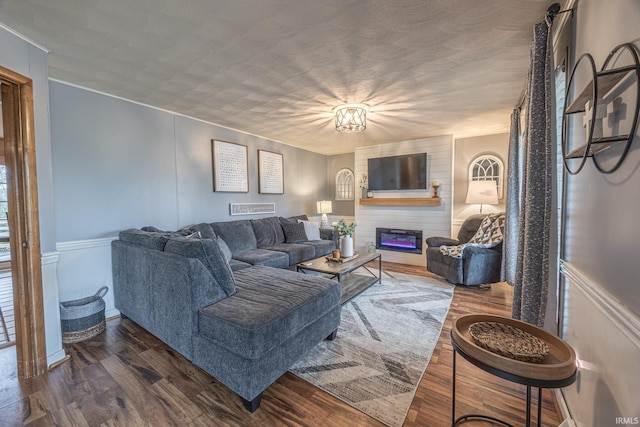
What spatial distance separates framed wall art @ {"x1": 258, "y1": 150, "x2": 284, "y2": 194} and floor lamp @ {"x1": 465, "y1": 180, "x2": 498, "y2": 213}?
3.38 metres

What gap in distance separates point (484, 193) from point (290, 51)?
146 inches

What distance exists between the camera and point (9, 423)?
142cm

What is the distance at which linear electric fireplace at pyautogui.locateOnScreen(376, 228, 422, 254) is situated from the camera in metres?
4.82

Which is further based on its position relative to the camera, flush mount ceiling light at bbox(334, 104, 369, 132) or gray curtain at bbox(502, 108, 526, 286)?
flush mount ceiling light at bbox(334, 104, 369, 132)

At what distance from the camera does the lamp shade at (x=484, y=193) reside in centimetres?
404

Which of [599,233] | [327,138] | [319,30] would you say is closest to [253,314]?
[599,233]

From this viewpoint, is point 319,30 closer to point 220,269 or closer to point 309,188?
point 220,269

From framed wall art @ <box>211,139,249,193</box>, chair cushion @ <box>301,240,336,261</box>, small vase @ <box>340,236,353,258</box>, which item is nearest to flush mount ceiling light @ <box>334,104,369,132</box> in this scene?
small vase @ <box>340,236,353,258</box>

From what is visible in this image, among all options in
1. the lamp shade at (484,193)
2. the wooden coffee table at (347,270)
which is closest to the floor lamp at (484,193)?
the lamp shade at (484,193)

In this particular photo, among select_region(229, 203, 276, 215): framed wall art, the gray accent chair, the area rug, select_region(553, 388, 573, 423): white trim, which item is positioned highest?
select_region(229, 203, 276, 215): framed wall art

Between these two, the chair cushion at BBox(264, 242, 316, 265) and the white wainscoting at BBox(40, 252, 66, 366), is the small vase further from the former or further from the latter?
the white wainscoting at BBox(40, 252, 66, 366)

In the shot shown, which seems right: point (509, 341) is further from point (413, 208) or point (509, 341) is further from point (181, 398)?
point (413, 208)

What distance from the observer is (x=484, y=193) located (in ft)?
13.4

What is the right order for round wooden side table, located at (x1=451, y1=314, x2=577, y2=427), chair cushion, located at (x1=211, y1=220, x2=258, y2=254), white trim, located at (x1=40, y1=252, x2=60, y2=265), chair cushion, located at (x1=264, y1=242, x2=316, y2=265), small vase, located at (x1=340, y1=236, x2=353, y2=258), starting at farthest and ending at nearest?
1. chair cushion, located at (x1=264, y1=242, x2=316, y2=265)
2. chair cushion, located at (x1=211, y1=220, x2=258, y2=254)
3. small vase, located at (x1=340, y1=236, x2=353, y2=258)
4. white trim, located at (x1=40, y1=252, x2=60, y2=265)
5. round wooden side table, located at (x1=451, y1=314, x2=577, y2=427)
